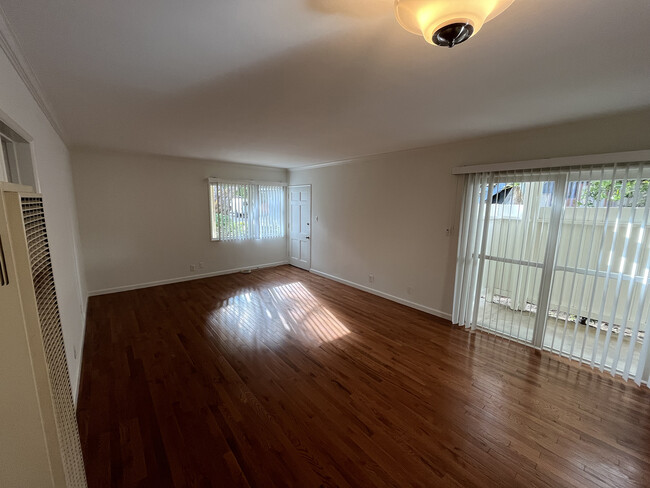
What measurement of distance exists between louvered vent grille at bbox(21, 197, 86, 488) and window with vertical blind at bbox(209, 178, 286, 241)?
14.0 feet

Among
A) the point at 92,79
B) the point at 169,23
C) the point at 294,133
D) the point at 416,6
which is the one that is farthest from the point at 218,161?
the point at 416,6

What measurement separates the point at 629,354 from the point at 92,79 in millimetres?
4899

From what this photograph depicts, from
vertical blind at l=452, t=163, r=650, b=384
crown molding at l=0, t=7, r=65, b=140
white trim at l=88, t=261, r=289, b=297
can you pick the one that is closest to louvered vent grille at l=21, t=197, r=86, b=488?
crown molding at l=0, t=7, r=65, b=140

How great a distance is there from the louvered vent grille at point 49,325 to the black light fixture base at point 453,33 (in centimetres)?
161

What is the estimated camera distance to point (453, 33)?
946 mm

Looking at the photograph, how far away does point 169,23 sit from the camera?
3.92 ft

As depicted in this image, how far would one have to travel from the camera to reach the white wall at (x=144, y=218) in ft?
13.4

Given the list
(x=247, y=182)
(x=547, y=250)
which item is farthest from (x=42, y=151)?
(x=547, y=250)

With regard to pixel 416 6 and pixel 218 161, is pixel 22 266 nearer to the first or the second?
pixel 416 6

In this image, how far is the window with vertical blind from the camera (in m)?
5.34

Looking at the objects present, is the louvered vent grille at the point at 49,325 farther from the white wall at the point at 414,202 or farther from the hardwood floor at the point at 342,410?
the white wall at the point at 414,202

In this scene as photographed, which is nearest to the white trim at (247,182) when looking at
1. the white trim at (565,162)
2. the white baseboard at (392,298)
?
the white baseboard at (392,298)

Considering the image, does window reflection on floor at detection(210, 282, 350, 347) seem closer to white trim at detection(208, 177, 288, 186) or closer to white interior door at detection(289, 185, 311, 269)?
white interior door at detection(289, 185, 311, 269)

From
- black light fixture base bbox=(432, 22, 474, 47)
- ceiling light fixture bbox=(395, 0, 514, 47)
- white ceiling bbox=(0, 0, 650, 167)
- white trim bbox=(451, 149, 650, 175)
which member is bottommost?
white trim bbox=(451, 149, 650, 175)
